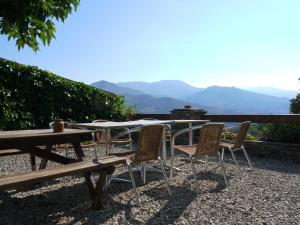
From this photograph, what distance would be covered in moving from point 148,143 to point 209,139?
935 mm

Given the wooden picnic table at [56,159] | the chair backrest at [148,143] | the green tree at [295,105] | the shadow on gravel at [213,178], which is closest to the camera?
the wooden picnic table at [56,159]

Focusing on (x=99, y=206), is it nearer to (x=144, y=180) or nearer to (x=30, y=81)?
(x=144, y=180)

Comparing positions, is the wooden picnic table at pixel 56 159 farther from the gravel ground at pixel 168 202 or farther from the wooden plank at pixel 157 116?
the wooden plank at pixel 157 116

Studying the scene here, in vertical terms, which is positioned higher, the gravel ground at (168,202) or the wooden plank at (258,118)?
the wooden plank at (258,118)

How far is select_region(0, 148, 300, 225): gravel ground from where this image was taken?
3094 mm

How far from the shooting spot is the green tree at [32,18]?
14.6 ft

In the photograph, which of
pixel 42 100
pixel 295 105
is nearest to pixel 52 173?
pixel 42 100

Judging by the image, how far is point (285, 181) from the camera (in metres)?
4.75

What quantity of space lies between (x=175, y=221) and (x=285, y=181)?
2387 mm

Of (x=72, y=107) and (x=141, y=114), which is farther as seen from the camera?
(x=141, y=114)

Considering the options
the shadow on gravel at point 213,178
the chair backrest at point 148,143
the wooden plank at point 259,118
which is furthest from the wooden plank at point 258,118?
the chair backrest at point 148,143

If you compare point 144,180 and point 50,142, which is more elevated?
point 50,142

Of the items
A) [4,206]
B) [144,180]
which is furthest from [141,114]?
[4,206]

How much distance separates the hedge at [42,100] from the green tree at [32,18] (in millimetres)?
2306
